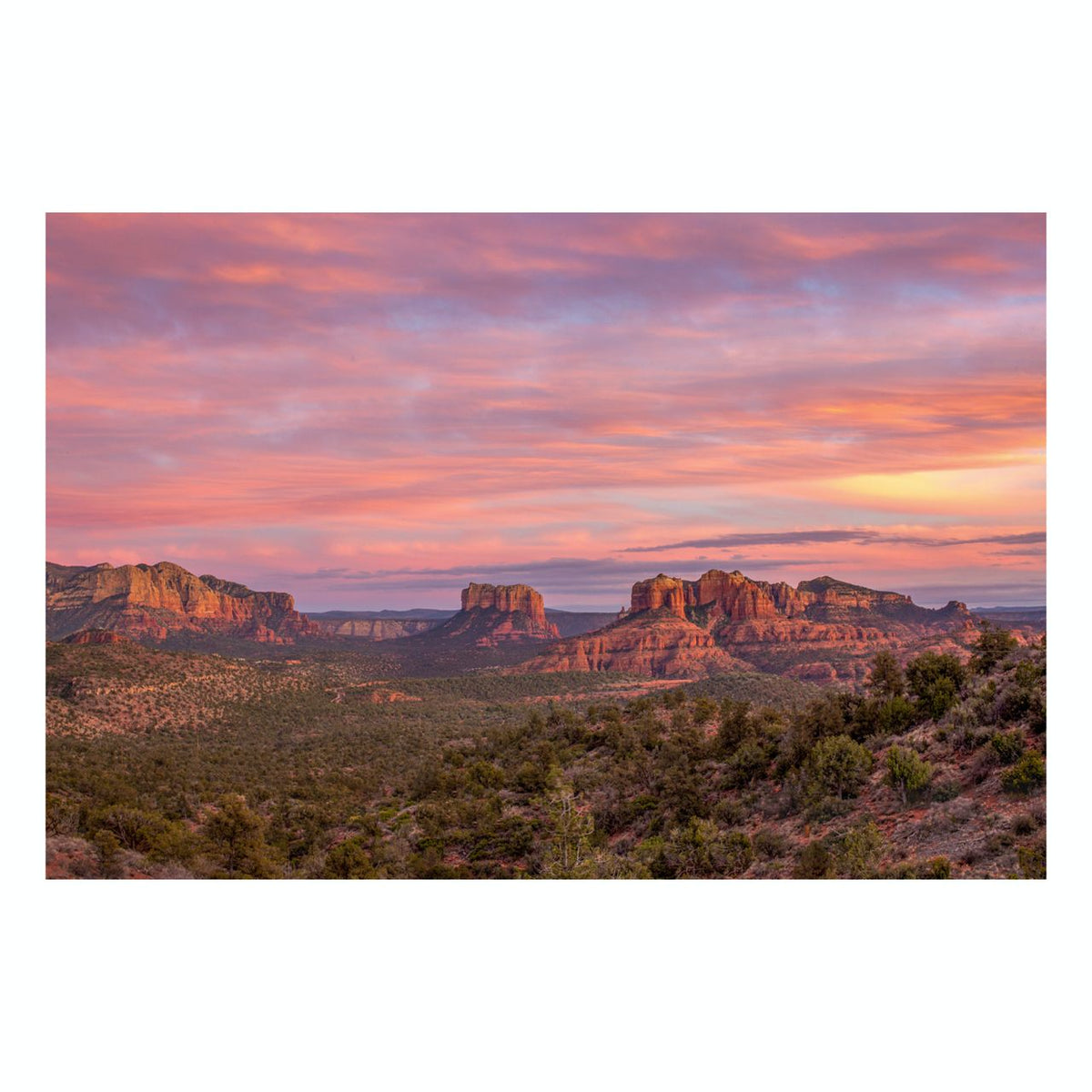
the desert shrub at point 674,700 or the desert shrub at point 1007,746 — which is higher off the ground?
the desert shrub at point 1007,746

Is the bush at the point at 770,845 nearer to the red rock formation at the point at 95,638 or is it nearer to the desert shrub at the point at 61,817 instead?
the desert shrub at the point at 61,817

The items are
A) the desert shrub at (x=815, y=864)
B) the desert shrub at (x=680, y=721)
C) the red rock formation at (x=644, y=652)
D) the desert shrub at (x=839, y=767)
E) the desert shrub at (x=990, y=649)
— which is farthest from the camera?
the red rock formation at (x=644, y=652)

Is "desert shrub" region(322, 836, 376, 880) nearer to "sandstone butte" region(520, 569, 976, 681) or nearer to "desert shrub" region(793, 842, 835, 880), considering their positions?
"desert shrub" region(793, 842, 835, 880)

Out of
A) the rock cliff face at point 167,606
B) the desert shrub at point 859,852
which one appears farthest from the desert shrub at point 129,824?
the desert shrub at point 859,852

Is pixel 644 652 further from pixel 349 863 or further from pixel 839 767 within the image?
pixel 349 863

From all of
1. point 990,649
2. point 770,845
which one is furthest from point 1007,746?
point 990,649

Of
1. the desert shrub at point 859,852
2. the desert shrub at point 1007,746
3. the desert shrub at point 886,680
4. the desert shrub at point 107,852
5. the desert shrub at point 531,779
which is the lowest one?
the desert shrub at point 531,779
